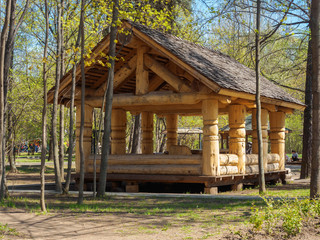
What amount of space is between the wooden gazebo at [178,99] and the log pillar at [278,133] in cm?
129

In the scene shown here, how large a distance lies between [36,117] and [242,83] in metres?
14.9

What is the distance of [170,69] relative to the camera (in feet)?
51.5

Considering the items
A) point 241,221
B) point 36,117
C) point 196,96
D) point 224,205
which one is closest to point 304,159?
point 196,96

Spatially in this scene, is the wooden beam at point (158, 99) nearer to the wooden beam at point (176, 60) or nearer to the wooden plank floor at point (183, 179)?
the wooden beam at point (176, 60)

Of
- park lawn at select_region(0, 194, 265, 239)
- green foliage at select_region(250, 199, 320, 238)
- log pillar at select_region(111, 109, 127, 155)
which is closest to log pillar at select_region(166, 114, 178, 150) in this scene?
log pillar at select_region(111, 109, 127, 155)

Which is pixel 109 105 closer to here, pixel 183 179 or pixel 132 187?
pixel 183 179

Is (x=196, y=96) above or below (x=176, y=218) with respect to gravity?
above

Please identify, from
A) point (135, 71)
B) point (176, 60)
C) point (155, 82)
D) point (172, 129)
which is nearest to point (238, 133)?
point (176, 60)

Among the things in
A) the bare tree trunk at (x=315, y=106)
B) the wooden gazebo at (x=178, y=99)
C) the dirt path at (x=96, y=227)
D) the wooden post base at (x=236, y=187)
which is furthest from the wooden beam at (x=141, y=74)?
the dirt path at (x=96, y=227)

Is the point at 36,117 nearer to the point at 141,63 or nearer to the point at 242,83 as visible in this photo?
the point at 141,63

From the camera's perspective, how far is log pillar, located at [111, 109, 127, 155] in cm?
1667

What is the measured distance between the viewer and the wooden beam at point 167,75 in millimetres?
14117

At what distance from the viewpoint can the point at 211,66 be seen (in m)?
14.7

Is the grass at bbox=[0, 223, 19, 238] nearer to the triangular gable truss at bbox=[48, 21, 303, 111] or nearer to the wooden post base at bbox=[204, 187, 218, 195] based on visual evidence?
the triangular gable truss at bbox=[48, 21, 303, 111]
